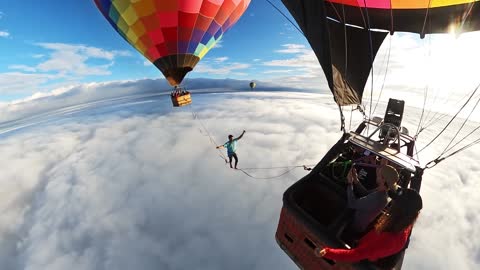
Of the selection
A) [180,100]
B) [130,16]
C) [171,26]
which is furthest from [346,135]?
[130,16]

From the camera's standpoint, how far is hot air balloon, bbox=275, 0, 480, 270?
334 centimetres

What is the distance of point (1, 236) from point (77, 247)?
35448 millimetres

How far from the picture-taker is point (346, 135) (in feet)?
16.2

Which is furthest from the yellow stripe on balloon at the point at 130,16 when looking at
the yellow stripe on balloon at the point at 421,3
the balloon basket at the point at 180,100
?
the yellow stripe on balloon at the point at 421,3

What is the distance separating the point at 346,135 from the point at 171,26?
11.4 m

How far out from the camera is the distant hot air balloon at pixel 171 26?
1150cm

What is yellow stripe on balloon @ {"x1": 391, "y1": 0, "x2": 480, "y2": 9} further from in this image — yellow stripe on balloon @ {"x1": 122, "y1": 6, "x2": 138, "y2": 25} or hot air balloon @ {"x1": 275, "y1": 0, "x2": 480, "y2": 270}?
yellow stripe on balloon @ {"x1": 122, "y1": 6, "x2": 138, "y2": 25}

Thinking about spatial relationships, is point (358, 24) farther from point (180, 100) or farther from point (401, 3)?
point (180, 100)

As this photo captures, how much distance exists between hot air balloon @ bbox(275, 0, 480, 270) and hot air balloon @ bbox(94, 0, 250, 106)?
8060 millimetres

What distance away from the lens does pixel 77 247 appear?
2758 inches

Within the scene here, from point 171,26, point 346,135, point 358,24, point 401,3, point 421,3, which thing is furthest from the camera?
point 171,26

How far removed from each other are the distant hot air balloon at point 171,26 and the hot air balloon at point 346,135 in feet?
26.4

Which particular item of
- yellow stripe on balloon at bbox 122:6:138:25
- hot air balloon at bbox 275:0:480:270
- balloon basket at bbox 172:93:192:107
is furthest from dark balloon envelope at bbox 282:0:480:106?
yellow stripe on balloon at bbox 122:6:138:25

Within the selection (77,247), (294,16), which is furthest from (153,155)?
(294,16)
